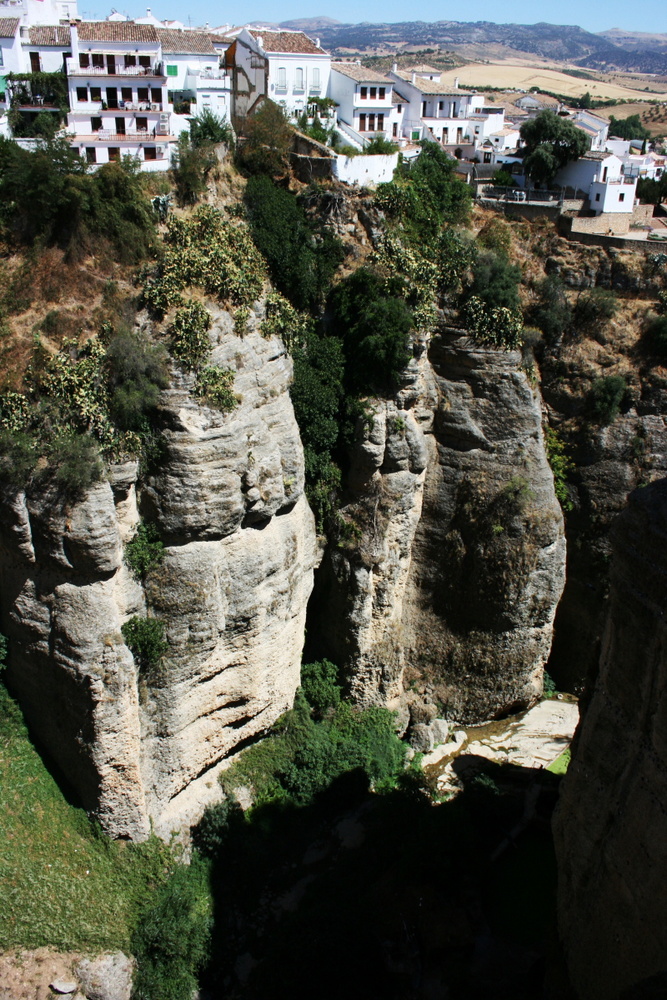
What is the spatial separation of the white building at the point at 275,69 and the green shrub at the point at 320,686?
19536mm

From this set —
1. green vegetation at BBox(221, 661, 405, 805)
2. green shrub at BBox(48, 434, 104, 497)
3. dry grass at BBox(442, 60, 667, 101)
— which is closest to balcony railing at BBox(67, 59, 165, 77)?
green shrub at BBox(48, 434, 104, 497)

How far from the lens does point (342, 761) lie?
73.6 feet

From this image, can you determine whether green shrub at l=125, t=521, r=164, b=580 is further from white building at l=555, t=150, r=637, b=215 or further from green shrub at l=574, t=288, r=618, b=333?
white building at l=555, t=150, r=637, b=215

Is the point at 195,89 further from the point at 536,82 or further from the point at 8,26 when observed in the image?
the point at 536,82

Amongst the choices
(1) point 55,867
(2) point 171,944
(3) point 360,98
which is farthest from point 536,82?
(2) point 171,944

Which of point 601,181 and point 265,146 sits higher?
point 265,146

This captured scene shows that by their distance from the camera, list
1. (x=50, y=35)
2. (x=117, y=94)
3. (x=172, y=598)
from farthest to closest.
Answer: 1. (x=50, y=35)
2. (x=117, y=94)
3. (x=172, y=598)

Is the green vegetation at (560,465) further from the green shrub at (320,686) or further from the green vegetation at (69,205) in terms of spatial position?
the green vegetation at (69,205)

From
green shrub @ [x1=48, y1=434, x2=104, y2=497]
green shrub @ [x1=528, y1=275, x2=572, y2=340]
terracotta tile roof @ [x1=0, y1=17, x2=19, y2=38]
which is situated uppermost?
terracotta tile roof @ [x1=0, y1=17, x2=19, y2=38]

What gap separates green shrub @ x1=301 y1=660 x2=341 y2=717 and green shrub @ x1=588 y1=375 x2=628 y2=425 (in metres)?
11.2

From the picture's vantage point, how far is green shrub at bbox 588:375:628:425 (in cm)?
2334

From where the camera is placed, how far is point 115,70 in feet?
78.9

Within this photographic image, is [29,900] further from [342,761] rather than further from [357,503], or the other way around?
[357,503]

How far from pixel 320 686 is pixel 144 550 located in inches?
304
